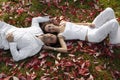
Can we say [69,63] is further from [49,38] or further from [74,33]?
[74,33]

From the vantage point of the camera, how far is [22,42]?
8.38 meters

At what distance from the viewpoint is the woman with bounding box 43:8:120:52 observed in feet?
27.1

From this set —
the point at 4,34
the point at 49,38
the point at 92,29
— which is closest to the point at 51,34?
the point at 49,38

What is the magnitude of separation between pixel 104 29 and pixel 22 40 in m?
2.15

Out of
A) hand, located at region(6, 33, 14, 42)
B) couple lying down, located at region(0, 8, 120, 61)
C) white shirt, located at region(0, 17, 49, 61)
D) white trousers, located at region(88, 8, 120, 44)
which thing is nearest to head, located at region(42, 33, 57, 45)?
couple lying down, located at region(0, 8, 120, 61)

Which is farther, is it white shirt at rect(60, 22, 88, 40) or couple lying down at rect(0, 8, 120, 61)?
white shirt at rect(60, 22, 88, 40)

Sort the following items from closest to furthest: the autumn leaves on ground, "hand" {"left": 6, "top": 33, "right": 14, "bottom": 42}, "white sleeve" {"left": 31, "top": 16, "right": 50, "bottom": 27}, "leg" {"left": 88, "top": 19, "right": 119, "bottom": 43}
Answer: the autumn leaves on ground → "leg" {"left": 88, "top": 19, "right": 119, "bottom": 43} → "hand" {"left": 6, "top": 33, "right": 14, "bottom": 42} → "white sleeve" {"left": 31, "top": 16, "right": 50, "bottom": 27}

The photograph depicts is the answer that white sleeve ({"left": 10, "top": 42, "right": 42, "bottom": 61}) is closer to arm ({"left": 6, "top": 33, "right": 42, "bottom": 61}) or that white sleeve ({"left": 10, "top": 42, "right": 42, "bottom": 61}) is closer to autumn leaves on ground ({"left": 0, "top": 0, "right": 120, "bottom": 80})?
arm ({"left": 6, "top": 33, "right": 42, "bottom": 61})

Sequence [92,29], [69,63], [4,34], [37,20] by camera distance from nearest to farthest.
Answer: [69,63] < [4,34] < [92,29] < [37,20]

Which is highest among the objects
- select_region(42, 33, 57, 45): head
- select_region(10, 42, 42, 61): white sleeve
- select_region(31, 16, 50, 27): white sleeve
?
select_region(31, 16, 50, 27): white sleeve

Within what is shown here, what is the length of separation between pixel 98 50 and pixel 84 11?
1761 mm

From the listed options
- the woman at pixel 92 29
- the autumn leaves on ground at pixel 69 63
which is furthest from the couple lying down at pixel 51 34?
the autumn leaves on ground at pixel 69 63

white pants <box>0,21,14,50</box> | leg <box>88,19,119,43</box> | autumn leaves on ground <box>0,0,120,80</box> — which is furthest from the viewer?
white pants <box>0,21,14,50</box>

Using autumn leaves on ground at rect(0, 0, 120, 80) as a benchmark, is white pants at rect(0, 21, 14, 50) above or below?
above
